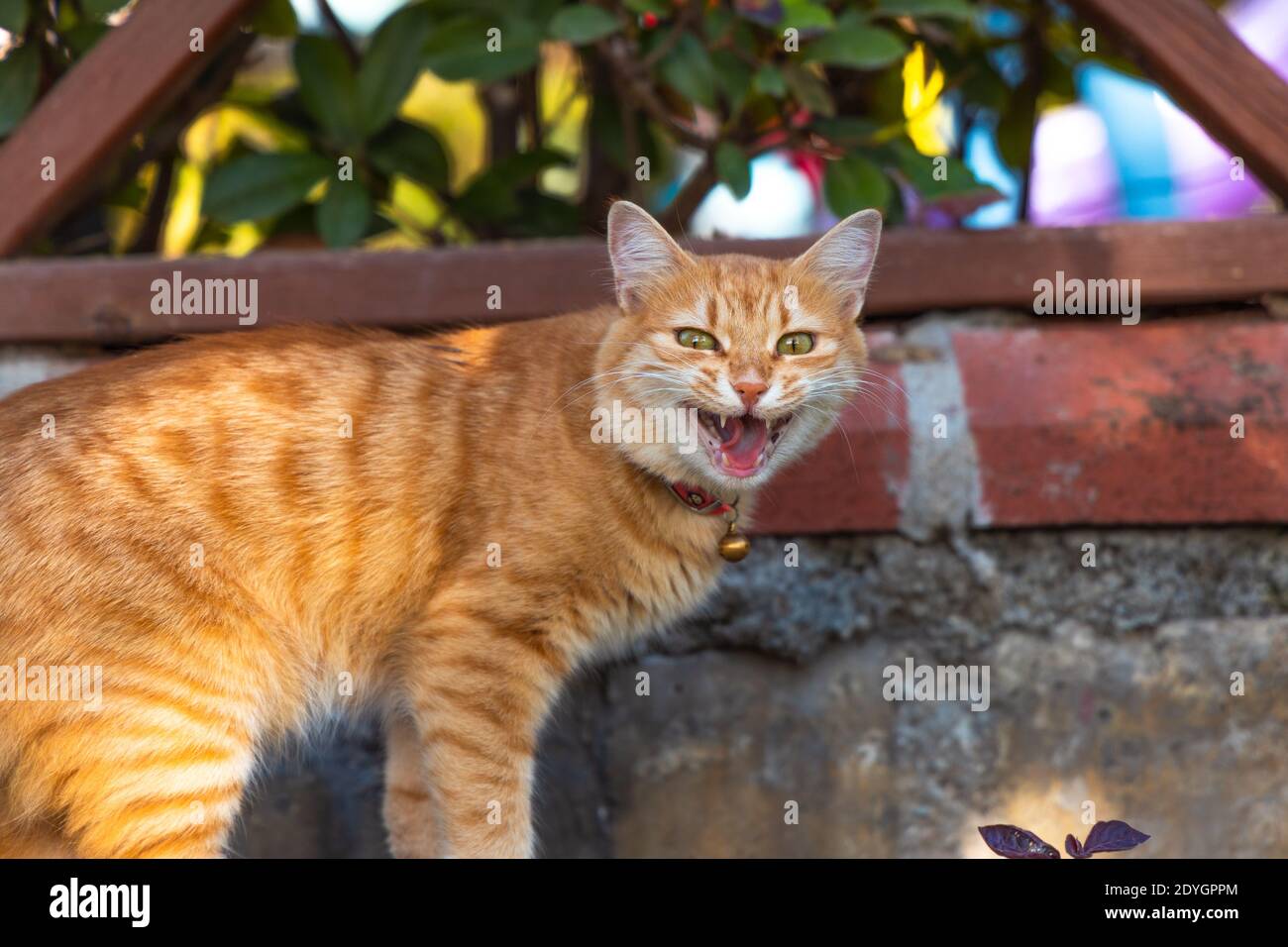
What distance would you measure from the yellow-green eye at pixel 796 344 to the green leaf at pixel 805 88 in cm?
92

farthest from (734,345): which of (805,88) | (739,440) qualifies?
(805,88)

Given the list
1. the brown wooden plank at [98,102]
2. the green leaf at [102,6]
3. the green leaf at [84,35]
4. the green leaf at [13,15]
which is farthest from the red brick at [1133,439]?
the green leaf at [13,15]

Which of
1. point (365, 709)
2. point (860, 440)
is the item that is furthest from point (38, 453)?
point (860, 440)

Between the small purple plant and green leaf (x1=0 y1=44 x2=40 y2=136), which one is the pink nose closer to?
the small purple plant

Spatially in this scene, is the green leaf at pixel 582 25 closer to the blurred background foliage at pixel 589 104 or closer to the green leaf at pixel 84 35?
the blurred background foliage at pixel 589 104

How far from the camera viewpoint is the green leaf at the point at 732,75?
352 cm

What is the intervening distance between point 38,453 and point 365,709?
0.92 m

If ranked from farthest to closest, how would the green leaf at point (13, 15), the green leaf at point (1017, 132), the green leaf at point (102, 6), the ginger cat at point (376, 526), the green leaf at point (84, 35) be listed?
the green leaf at point (1017, 132) < the green leaf at point (84, 35) < the green leaf at point (13, 15) < the green leaf at point (102, 6) < the ginger cat at point (376, 526)

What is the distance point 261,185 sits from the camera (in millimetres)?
3672

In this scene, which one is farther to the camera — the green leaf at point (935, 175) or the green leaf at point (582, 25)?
the green leaf at point (935, 175)

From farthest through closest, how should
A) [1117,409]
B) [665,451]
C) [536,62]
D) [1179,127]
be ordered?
[1179,127], [536,62], [1117,409], [665,451]

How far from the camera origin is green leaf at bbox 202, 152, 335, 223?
366cm

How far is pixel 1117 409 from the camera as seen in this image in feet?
10.7

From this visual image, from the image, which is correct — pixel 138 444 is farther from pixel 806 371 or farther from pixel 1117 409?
pixel 1117 409
